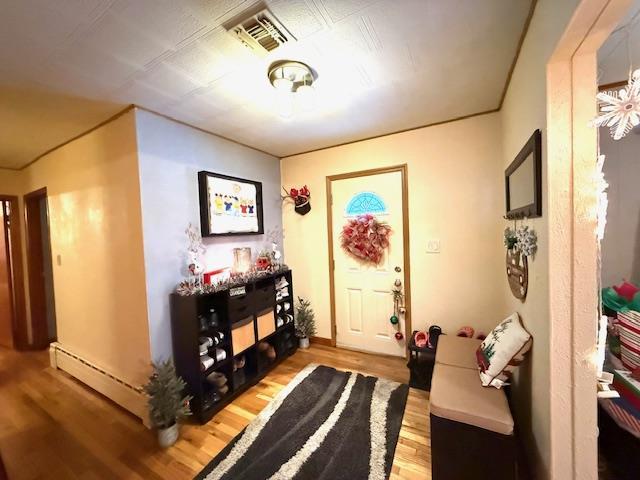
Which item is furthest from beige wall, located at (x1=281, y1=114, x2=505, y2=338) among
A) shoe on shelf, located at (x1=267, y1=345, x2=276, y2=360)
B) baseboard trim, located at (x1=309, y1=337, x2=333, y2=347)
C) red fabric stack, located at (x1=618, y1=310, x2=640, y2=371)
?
shoe on shelf, located at (x1=267, y1=345, x2=276, y2=360)

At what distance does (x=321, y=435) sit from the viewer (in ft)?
5.29

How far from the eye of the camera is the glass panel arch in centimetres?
258

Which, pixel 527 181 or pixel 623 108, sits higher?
pixel 623 108

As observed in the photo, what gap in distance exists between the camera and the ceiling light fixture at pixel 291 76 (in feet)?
4.53

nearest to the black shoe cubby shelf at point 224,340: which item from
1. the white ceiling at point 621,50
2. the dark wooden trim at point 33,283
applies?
the dark wooden trim at point 33,283

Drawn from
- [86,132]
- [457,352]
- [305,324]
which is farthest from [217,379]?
[86,132]

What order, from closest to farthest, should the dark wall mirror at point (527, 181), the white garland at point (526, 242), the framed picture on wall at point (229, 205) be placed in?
1. the dark wall mirror at point (527, 181)
2. the white garland at point (526, 242)
3. the framed picture on wall at point (229, 205)

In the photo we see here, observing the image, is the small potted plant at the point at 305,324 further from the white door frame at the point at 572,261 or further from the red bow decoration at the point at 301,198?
the white door frame at the point at 572,261

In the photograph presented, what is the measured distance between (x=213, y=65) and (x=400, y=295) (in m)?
2.38

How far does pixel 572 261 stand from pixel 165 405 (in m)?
2.28

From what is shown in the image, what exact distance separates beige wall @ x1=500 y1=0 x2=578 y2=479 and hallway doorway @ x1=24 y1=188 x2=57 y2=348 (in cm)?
450

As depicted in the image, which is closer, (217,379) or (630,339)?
(630,339)

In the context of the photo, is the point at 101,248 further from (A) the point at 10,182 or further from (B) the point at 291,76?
(A) the point at 10,182

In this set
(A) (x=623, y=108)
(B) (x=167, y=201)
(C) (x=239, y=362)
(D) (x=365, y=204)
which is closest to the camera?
(A) (x=623, y=108)
